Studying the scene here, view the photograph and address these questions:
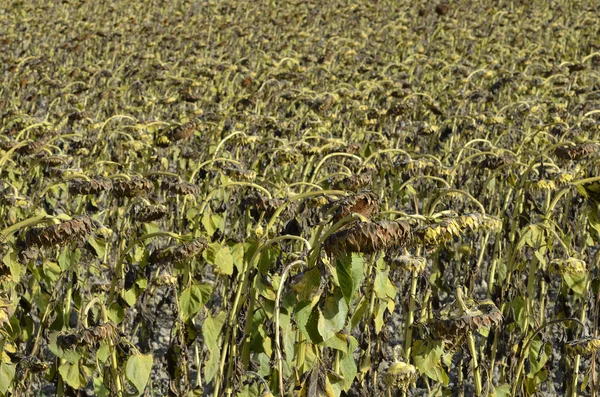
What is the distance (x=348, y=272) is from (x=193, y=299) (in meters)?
0.84

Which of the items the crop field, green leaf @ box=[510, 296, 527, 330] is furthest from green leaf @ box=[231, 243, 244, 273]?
green leaf @ box=[510, 296, 527, 330]

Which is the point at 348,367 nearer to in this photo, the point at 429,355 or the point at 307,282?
the point at 429,355

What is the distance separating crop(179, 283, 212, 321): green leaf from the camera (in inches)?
96.2

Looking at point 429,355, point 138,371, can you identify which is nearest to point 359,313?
point 429,355

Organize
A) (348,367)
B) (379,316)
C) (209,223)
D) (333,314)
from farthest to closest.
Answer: (209,223)
(379,316)
(348,367)
(333,314)

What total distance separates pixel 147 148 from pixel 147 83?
3114mm

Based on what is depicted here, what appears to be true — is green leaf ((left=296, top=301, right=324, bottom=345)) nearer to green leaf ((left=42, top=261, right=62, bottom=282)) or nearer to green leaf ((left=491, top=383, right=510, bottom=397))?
green leaf ((left=491, top=383, right=510, bottom=397))

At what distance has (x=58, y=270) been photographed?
2842 mm

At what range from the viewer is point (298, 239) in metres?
1.90

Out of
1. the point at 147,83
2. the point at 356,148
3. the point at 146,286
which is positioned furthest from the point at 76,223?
the point at 147,83

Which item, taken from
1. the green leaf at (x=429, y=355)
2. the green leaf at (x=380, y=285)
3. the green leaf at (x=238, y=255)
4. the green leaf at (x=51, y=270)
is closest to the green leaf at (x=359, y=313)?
the green leaf at (x=380, y=285)

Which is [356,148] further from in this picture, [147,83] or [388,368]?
[147,83]

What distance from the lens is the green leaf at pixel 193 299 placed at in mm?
2442

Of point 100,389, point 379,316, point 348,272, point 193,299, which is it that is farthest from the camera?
point 379,316
